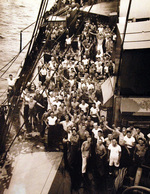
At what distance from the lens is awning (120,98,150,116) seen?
879 cm

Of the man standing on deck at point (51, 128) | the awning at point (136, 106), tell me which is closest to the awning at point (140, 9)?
the awning at point (136, 106)

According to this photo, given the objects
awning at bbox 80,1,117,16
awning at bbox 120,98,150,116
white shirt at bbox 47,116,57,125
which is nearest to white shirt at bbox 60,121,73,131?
white shirt at bbox 47,116,57,125

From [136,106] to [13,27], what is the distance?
115 feet

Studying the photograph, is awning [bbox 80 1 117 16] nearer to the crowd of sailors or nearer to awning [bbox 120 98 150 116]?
the crowd of sailors

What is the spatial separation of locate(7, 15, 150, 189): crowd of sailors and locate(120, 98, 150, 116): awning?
2.30 ft

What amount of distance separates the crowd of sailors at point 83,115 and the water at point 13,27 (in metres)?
11.3

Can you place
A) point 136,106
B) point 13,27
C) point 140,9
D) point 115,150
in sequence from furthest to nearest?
point 13,27
point 140,9
point 136,106
point 115,150

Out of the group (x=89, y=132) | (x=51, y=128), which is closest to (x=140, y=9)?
(x=89, y=132)

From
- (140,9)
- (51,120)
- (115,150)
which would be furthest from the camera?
(140,9)

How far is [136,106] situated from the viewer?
886 centimetres

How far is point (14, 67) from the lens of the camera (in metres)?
27.8

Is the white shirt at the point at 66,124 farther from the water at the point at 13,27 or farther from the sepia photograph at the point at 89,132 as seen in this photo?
the water at the point at 13,27

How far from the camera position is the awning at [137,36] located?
857cm

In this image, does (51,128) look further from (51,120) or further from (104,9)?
(104,9)
